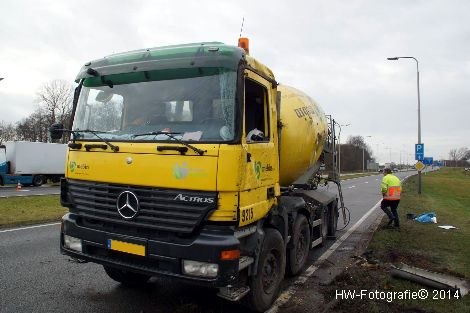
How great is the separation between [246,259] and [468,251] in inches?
234

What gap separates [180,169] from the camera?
3.95 metres

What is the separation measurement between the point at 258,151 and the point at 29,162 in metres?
26.5

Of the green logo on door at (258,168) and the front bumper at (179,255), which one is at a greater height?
the green logo on door at (258,168)

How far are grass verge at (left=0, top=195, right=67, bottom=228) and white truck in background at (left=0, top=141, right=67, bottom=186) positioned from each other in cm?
989

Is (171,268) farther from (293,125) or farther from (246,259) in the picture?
(293,125)

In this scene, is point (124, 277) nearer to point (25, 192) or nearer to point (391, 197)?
point (391, 197)

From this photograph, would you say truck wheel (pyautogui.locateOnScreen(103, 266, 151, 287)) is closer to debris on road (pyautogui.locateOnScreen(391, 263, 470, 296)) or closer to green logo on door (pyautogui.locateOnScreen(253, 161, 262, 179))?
green logo on door (pyautogui.locateOnScreen(253, 161, 262, 179))

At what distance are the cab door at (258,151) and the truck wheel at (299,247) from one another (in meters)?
1.36

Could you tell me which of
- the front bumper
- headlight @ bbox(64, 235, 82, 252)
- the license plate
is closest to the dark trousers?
the front bumper

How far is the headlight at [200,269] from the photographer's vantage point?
12.6 feet

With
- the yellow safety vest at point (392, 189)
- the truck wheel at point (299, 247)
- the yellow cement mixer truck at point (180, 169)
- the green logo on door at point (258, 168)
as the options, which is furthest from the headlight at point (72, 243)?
the yellow safety vest at point (392, 189)

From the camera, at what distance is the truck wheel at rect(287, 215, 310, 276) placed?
6066 mm

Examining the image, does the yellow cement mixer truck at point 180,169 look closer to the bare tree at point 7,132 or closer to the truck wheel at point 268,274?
the truck wheel at point 268,274

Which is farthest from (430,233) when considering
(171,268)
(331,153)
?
(171,268)
